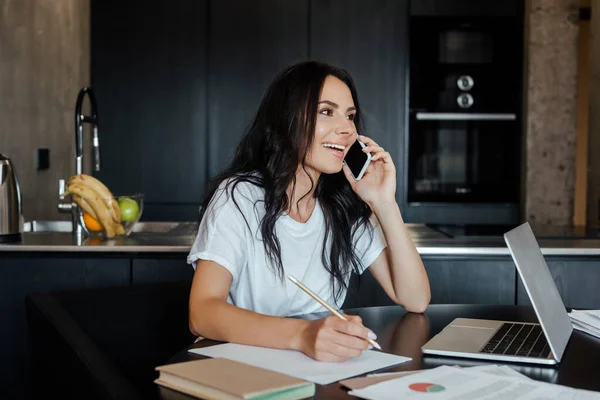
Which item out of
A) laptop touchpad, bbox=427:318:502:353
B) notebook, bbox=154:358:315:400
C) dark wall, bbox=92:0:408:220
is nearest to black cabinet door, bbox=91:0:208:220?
dark wall, bbox=92:0:408:220

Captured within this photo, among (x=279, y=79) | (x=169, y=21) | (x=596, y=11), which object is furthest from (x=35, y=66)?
(x=596, y=11)

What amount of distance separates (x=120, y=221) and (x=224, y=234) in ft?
3.55

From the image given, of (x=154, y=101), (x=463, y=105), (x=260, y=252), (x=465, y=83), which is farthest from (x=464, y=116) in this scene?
(x=260, y=252)

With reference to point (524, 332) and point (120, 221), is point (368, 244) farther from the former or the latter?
point (120, 221)

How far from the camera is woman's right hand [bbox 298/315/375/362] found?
1.14 metres

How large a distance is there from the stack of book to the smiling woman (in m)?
0.32

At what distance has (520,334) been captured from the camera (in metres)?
1.40

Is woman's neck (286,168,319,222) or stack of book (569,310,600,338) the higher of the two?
woman's neck (286,168,319,222)

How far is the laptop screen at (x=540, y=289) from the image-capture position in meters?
1.21

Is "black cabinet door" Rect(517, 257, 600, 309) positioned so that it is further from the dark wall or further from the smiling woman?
the dark wall

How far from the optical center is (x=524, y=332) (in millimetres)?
1417

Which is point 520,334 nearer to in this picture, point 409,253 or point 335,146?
point 409,253

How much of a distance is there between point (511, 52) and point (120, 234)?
2741 mm

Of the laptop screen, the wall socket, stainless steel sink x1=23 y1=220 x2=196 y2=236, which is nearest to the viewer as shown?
the laptop screen
